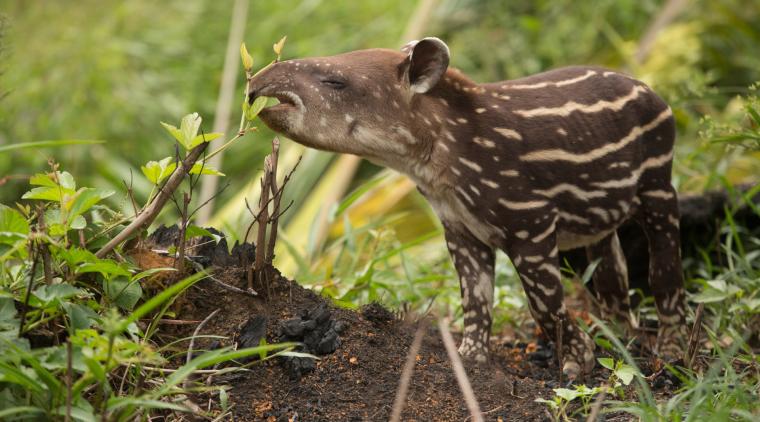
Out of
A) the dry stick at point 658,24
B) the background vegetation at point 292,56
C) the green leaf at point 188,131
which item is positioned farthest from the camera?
the dry stick at point 658,24

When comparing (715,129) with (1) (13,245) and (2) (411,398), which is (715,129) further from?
(1) (13,245)

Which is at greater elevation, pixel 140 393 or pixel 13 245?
pixel 13 245

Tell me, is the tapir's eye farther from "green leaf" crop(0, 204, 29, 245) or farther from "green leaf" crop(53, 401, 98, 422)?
"green leaf" crop(53, 401, 98, 422)

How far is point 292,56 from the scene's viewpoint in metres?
9.80

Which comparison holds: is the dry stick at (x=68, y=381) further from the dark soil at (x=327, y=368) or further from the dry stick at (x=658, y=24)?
the dry stick at (x=658, y=24)

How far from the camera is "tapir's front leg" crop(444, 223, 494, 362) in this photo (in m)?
4.75

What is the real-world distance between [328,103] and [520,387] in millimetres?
1509

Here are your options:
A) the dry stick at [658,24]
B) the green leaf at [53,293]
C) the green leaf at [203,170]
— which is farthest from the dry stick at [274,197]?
the dry stick at [658,24]

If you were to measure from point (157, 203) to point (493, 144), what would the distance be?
1.67m

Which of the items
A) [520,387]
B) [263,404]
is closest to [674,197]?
[520,387]

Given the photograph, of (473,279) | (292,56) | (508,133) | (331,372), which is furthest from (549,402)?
(292,56)

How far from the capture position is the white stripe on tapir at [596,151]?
4.51 meters

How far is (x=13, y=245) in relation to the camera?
327 centimetres

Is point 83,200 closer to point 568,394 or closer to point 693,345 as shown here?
point 568,394
